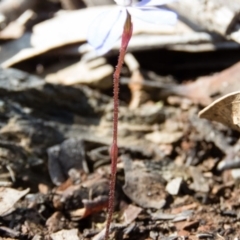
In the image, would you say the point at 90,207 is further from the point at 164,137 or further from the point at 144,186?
the point at 164,137

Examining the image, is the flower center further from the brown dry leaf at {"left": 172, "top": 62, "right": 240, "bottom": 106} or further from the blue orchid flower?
the brown dry leaf at {"left": 172, "top": 62, "right": 240, "bottom": 106}

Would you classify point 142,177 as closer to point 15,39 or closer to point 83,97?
point 83,97

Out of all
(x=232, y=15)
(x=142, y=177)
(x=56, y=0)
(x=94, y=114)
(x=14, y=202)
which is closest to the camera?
(x=14, y=202)

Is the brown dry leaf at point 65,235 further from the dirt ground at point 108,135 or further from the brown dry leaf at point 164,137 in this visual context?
the brown dry leaf at point 164,137

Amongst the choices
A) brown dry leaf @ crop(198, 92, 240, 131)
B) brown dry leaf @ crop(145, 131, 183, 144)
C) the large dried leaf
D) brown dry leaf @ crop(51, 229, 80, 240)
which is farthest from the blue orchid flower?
the large dried leaf

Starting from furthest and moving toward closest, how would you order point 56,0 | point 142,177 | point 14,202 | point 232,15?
point 56,0
point 232,15
point 142,177
point 14,202

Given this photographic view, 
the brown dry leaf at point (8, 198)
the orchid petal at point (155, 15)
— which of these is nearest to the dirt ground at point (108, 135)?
the brown dry leaf at point (8, 198)

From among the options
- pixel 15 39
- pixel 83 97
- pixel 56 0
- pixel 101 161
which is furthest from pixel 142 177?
pixel 56 0
